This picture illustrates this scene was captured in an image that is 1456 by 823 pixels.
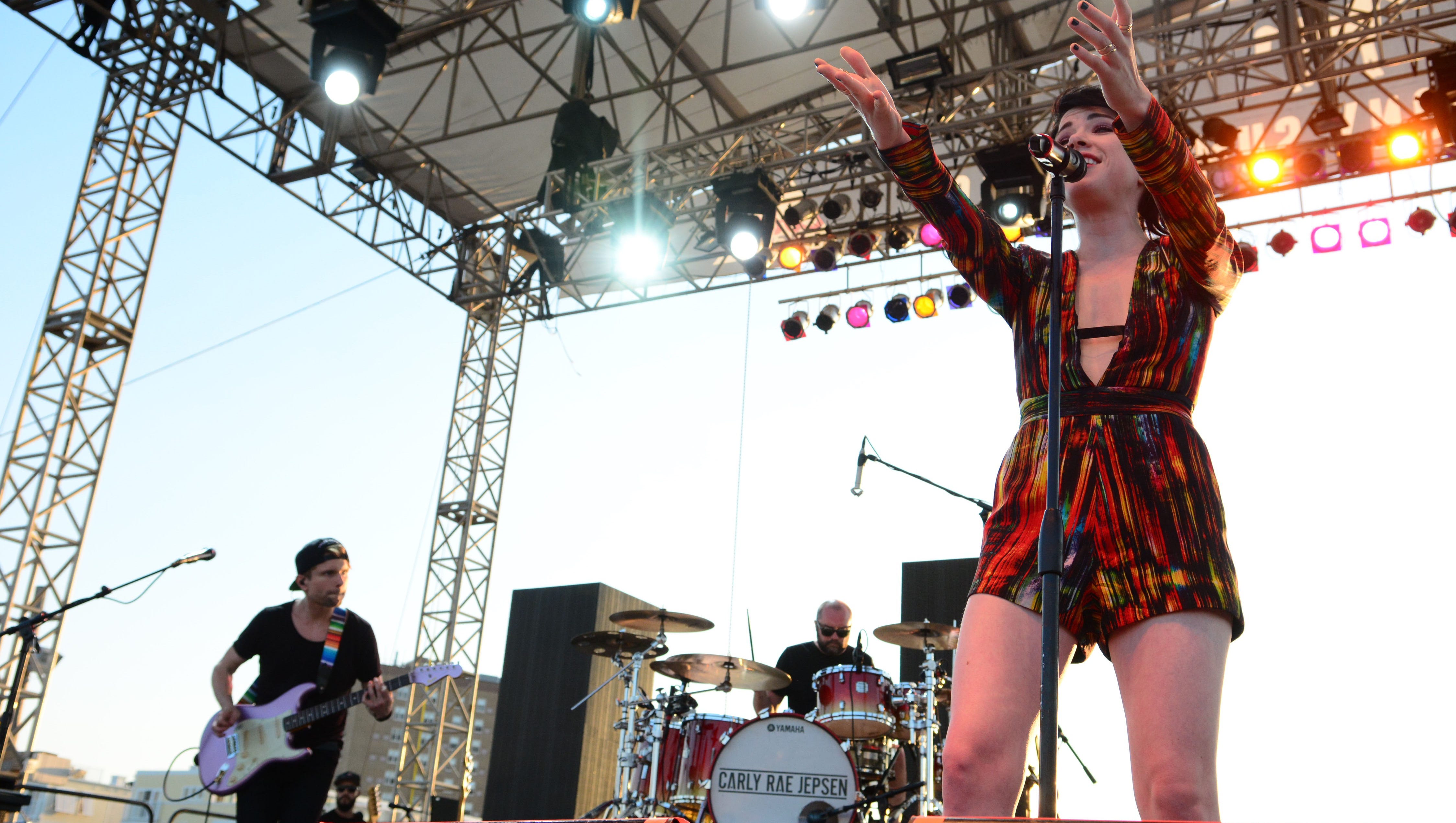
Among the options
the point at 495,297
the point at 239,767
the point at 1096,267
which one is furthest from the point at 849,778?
the point at 495,297

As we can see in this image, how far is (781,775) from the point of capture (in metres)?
6.02

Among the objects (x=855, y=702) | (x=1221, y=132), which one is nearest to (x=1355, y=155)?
(x=1221, y=132)

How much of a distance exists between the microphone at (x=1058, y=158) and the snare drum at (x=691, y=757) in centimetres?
561

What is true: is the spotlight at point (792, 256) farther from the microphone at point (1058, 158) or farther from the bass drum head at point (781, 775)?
the microphone at point (1058, 158)

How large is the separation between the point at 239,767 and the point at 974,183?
10.6 metres

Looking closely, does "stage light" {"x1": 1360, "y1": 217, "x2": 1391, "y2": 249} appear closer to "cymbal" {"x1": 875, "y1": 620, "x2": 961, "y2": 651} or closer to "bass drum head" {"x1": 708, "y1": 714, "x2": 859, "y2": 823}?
"cymbal" {"x1": 875, "y1": 620, "x2": 961, "y2": 651}

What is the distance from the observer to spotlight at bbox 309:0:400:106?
9.96 metres

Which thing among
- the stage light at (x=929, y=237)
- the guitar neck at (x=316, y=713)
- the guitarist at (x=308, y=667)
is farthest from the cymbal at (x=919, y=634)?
the stage light at (x=929, y=237)

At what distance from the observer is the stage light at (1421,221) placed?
10.5 metres

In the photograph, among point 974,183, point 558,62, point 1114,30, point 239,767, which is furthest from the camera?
point 974,183

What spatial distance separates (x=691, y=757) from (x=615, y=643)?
1419mm

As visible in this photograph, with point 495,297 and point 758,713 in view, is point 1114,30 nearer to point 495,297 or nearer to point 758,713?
point 758,713

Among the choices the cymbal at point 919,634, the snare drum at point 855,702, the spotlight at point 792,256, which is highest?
the spotlight at point 792,256

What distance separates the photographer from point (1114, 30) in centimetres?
183
